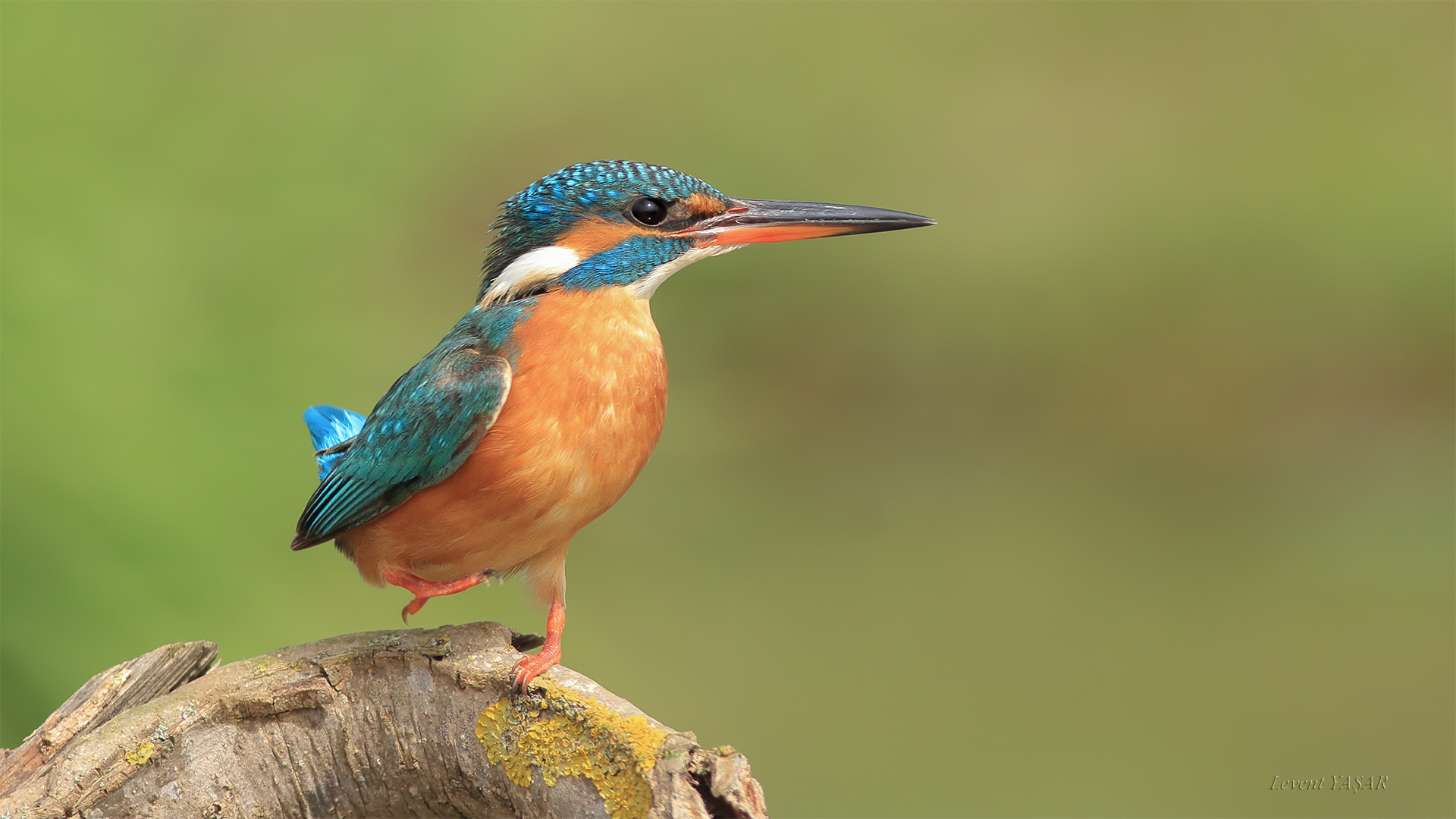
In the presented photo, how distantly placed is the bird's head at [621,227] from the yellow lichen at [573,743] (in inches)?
35.9

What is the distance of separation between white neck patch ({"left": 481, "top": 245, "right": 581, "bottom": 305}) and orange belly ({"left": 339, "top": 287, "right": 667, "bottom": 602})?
0.21 ft

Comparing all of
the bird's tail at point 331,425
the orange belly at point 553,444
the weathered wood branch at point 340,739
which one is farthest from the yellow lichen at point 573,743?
the bird's tail at point 331,425

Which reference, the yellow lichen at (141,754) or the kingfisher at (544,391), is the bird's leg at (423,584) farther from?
the yellow lichen at (141,754)

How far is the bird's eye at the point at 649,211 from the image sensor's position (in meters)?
2.54

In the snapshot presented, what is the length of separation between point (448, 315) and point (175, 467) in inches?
107

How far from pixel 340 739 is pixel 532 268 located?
1.07 meters

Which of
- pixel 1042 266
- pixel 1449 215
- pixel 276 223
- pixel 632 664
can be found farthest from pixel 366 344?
pixel 1449 215

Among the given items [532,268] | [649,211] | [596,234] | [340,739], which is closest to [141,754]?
[340,739]

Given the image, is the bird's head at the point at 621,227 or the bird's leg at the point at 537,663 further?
the bird's head at the point at 621,227

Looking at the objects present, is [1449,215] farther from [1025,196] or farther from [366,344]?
[366,344]

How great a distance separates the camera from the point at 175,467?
14.9ft

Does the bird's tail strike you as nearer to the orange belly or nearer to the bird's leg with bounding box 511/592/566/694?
the orange belly

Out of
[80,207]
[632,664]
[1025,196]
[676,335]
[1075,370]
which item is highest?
[80,207]

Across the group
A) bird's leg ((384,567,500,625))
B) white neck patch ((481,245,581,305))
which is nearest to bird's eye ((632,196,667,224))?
white neck patch ((481,245,581,305))
